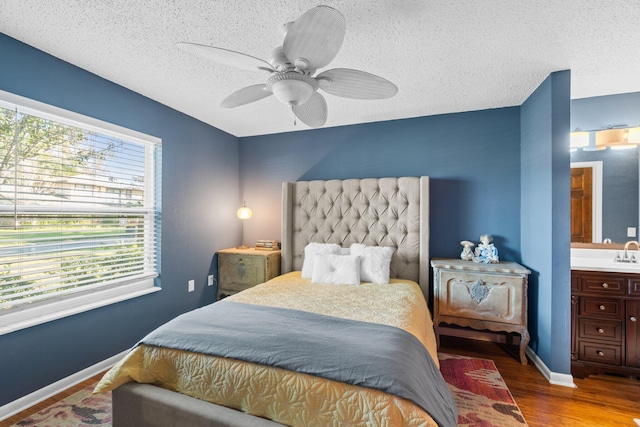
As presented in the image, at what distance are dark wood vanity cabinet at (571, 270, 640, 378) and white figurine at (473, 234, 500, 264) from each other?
597mm

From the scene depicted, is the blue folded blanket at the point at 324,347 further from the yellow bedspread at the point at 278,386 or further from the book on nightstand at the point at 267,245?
the book on nightstand at the point at 267,245

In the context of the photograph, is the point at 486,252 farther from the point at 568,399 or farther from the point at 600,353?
the point at 568,399

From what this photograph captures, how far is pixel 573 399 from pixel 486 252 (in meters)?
1.24

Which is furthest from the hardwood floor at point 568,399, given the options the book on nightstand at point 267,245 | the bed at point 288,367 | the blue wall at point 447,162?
the book on nightstand at point 267,245

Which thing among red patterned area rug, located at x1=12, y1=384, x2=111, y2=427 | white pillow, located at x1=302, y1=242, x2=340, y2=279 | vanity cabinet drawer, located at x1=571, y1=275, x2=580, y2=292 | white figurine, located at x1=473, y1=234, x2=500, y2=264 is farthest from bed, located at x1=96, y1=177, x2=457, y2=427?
vanity cabinet drawer, located at x1=571, y1=275, x2=580, y2=292

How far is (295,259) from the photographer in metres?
3.47

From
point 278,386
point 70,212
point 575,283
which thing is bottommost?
point 278,386

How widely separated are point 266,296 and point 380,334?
1.07 m

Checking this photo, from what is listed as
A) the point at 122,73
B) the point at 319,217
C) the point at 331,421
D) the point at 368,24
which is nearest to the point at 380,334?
the point at 331,421

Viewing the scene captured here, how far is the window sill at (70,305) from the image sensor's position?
1853 mm

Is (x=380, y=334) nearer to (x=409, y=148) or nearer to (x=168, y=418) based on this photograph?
(x=168, y=418)

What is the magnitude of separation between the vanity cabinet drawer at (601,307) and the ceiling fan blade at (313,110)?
2536 millimetres

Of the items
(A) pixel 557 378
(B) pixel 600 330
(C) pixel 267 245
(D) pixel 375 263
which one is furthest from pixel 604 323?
(C) pixel 267 245

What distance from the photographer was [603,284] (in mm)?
2209
